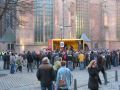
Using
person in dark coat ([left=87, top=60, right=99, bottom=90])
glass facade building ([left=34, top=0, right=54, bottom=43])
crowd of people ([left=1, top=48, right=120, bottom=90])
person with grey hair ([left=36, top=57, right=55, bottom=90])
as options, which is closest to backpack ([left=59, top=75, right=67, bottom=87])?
crowd of people ([left=1, top=48, right=120, bottom=90])

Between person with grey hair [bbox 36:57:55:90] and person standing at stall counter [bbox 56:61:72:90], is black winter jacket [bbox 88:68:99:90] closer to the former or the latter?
person standing at stall counter [bbox 56:61:72:90]

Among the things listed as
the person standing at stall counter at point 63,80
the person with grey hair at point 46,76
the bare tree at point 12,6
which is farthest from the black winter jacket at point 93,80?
the bare tree at point 12,6

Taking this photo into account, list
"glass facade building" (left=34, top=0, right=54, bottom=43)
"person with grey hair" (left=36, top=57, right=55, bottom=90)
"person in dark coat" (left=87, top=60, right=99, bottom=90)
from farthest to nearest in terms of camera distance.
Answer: "glass facade building" (left=34, top=0, right=54, bottom=43), "person in dark coat" (left=87, top=60, right=99, bottom=90), "person with grey hair" (left=36, top=57, right=55, bottom=90)

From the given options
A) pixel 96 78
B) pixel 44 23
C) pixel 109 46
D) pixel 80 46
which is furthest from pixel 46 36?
pixel 96 78

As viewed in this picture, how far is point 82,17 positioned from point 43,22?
22.7 ft

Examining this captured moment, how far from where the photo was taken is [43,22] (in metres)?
59.8

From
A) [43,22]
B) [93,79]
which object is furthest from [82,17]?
[93,79]

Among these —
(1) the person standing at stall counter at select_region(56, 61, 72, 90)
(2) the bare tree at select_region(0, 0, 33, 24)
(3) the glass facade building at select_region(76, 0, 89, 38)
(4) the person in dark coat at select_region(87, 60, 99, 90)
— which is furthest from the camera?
(3) the glass facade building at select_region(76, 0, 89, 38)

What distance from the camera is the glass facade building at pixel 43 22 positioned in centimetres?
5938

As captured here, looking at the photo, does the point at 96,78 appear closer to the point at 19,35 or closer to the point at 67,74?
the point at 67,74

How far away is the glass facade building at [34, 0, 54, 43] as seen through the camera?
59375 mm

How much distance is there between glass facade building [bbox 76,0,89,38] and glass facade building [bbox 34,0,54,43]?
4634 millimetres

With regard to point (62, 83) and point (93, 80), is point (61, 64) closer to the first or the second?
point (62, 83)

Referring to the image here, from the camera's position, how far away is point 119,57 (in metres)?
38.3
